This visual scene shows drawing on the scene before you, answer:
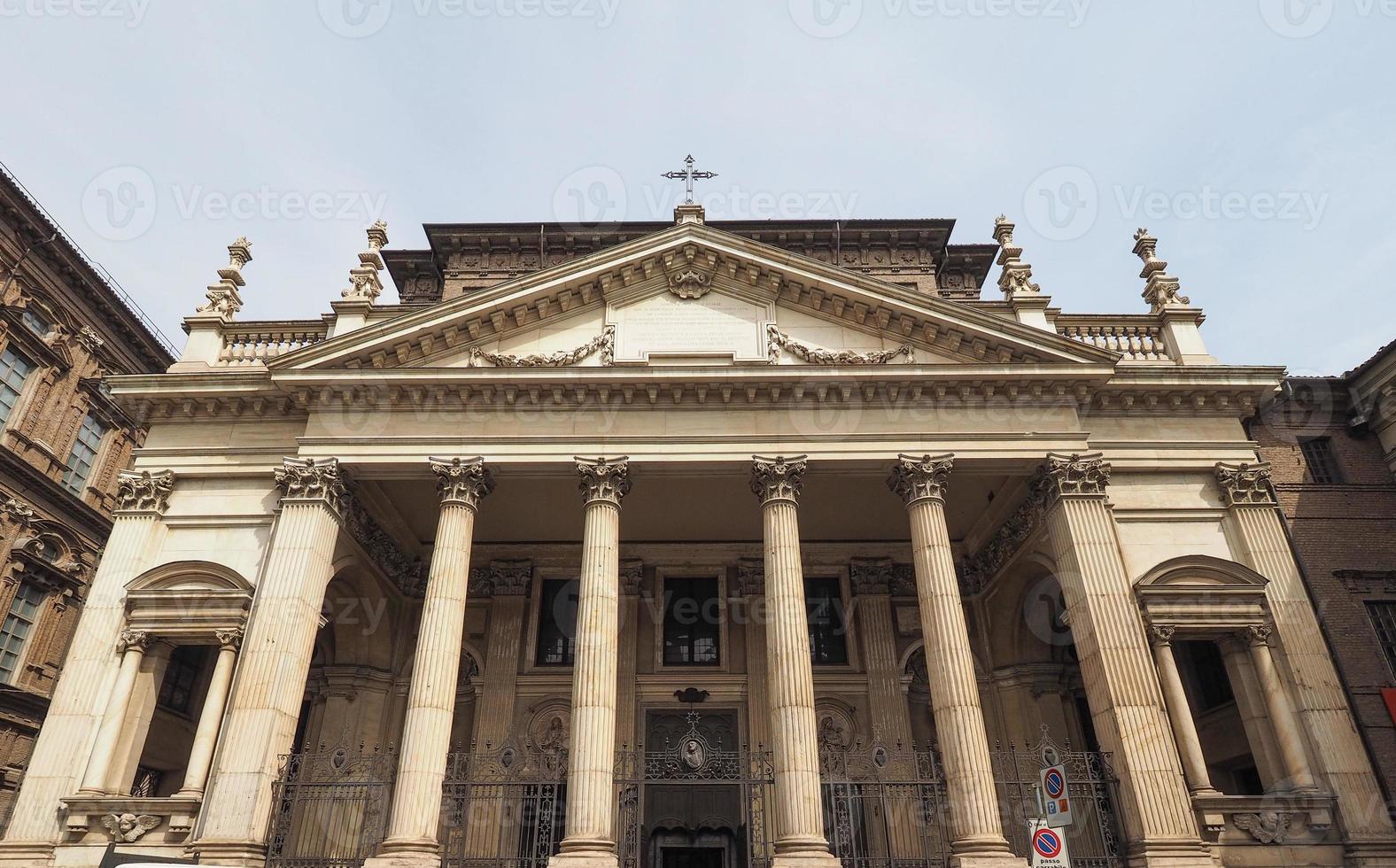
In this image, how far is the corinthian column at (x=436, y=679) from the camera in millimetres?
14938

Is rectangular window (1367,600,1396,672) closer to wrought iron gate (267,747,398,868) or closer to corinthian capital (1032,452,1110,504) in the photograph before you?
corinthian capital (1032,452,1110,504)

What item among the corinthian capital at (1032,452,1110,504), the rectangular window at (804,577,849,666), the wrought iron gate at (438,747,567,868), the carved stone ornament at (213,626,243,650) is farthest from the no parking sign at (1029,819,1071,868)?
the carved stone ornament at (213,626,243,650)

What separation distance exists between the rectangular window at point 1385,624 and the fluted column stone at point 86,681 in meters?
27.0

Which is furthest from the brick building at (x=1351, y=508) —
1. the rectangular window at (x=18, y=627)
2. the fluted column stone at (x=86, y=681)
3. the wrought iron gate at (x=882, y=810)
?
the rectangular window at (x=18, y=627)

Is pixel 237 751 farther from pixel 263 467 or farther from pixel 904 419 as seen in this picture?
pixel 904 419

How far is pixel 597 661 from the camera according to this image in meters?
16.4

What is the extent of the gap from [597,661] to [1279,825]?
1299 centimetres

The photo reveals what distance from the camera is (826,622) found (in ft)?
77.6

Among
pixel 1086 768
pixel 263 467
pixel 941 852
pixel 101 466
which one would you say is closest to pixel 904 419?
pixel 1086 768

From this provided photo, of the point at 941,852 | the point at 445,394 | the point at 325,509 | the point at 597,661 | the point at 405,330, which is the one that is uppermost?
the point at 405,330

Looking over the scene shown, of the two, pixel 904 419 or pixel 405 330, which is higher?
pixel 405 330

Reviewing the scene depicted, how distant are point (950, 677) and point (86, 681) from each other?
17345mm

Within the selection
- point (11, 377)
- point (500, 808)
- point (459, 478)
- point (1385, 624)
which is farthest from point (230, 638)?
point (1385, 624)

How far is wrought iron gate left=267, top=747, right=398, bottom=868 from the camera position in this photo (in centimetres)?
1540
